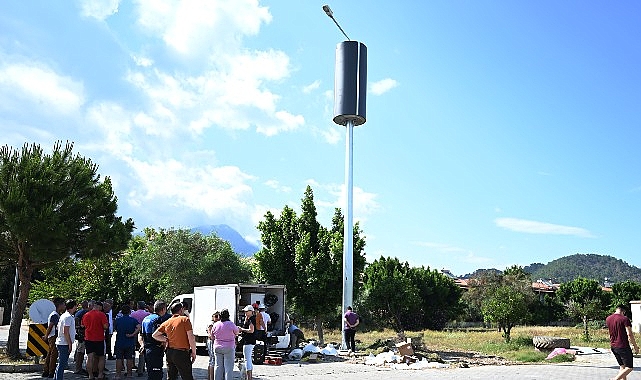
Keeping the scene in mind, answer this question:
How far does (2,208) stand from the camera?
14539 mm

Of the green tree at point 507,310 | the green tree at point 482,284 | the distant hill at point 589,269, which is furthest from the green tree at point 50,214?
the distant hill at point 589,269

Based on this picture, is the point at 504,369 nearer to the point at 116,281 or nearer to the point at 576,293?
the point at 116,281

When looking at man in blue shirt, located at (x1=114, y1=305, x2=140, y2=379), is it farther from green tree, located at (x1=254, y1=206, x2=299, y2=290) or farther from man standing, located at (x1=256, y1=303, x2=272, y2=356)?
green tree, located at (x1=254, y1=206, x2=299, y2=290)

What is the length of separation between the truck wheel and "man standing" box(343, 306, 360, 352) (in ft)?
14.1

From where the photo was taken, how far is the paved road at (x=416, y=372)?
14008 millimetres

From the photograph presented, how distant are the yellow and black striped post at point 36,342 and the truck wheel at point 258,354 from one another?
5587 millimetres

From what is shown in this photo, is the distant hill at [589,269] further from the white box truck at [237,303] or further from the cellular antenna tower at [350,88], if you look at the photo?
the white box truck at [237,303]

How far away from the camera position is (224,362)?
10766mm

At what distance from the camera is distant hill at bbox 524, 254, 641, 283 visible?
16612 cm

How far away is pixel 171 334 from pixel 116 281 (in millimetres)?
27921

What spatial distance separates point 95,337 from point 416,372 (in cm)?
785

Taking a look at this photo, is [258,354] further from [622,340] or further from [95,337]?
[622,340]

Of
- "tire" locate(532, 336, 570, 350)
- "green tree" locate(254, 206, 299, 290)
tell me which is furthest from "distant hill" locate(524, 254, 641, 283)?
"green tree" locate(254, 206, 299, 290)

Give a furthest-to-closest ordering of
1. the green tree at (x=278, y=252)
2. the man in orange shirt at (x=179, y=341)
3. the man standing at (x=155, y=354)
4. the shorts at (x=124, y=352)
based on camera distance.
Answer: the green tree at (x=278, y=252) → the shorts at (x=124, y=352) → the man standing at (x=155, y=354) → the man in orange shirt at (x=179, y=341)
